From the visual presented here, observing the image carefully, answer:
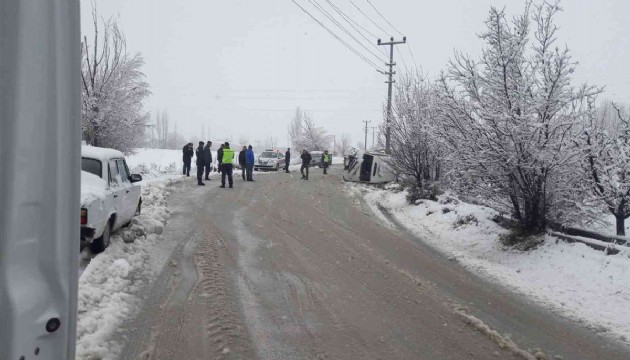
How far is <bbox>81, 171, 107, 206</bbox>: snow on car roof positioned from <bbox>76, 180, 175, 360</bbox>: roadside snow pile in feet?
2.71

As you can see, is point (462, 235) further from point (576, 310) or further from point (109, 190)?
point (109, 190)

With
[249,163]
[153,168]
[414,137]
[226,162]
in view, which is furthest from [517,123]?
[153,168]

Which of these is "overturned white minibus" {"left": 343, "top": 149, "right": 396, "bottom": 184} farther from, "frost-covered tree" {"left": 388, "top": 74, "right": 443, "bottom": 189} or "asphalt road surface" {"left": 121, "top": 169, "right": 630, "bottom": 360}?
"asphalt road surface" {"left": 121, "top": 169, "right": 630, "bottom": 360}

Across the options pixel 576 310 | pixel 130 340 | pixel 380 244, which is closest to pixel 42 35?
pixel 130 340

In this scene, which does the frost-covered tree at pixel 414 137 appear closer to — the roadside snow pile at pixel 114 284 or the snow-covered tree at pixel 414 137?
the snow-covered tree at pixel 414 137

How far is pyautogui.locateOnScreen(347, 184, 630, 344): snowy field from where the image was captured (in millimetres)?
5234

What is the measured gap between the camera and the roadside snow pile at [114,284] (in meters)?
3.77

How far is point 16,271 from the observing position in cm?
163

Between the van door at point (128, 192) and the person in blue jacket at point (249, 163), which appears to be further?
the person in blue jacket at point (249, 163)

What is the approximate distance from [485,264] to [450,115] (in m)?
3.07

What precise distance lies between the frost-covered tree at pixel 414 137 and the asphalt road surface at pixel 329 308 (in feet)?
23.0

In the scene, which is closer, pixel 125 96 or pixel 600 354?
pixel 600 354

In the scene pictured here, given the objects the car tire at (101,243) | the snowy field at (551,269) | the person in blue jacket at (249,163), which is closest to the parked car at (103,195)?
the car tire at (101,243)

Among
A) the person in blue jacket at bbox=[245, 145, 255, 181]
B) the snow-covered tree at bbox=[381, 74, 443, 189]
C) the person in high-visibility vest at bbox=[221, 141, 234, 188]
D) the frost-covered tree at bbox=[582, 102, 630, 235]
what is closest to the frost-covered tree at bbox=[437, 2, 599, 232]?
the frost-covered tree at bbox=[582, 102, 630, 235]
